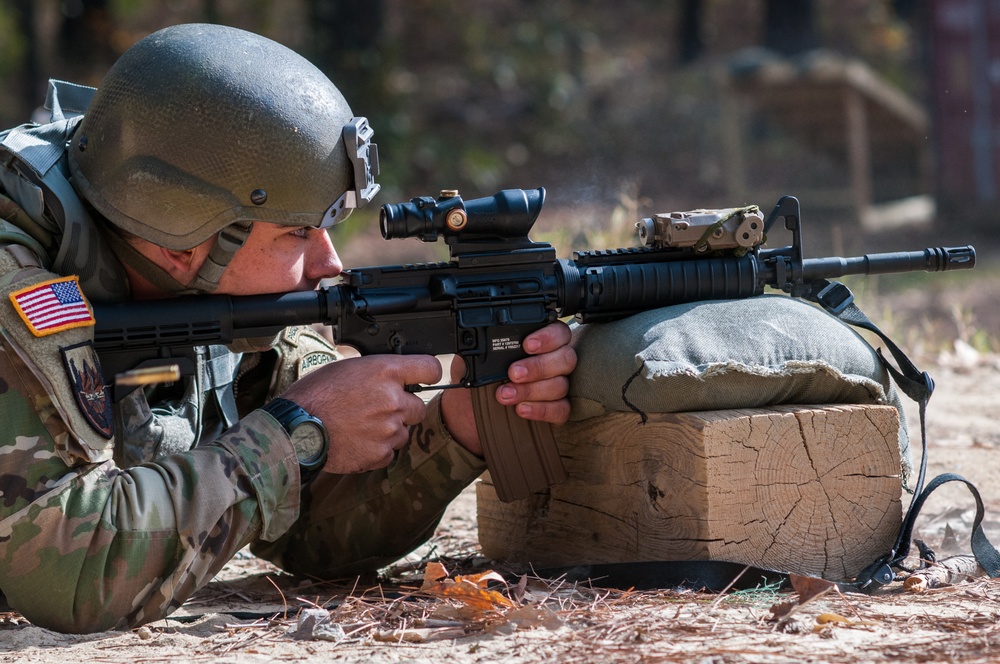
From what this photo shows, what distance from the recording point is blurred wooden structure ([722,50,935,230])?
13.4 meters

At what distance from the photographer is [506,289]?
3258 millimetres

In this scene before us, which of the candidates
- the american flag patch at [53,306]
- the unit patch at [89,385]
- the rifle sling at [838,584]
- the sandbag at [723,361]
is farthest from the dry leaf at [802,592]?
the american flag patch at [53,306]

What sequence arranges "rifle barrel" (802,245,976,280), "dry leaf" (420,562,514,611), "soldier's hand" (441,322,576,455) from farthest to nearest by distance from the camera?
"rifle barrel" (802,245,976,280) < "soldier's hand" (441,322,576,455) < "dry leaf" (420,562,514,611)

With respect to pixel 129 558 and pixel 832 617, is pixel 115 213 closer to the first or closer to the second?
pixel 129 558

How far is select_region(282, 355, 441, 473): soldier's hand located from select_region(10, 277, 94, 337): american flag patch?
57 cm

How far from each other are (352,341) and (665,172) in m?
14.8

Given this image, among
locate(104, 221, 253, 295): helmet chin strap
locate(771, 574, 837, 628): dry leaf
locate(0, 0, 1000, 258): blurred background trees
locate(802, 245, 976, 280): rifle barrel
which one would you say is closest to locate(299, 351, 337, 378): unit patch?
locate(104, 221, 253, 295): helmet chin strap

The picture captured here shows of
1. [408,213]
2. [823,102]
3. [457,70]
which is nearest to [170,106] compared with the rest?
[408,213]

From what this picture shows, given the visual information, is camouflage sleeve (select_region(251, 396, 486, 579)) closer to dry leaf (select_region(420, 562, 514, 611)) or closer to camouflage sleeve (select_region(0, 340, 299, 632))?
dry leaf (select_region(420, 562, 514, 611))

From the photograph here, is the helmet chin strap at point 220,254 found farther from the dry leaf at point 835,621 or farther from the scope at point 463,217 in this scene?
the dry leaf at point 835,621

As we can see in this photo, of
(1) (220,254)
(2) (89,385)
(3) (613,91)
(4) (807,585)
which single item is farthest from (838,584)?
(3) (613,91)

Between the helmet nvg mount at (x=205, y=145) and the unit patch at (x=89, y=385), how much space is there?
399 millimetres

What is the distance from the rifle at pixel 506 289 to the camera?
10.1 feet

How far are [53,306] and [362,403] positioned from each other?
0.81 meters
